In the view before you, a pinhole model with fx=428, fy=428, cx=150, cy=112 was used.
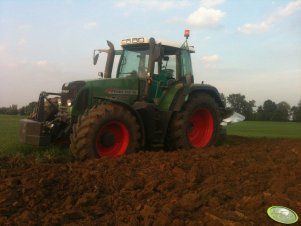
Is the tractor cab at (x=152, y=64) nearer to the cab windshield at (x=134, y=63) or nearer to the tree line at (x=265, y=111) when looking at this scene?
the cab windshield at (x=134, y=63)

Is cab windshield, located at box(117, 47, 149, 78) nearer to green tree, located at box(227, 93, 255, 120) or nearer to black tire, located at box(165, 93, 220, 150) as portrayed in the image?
black tire, located at box(165, 93, 220, 150)

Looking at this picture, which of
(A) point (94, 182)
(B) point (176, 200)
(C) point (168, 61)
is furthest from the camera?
(C) point (168, 61)

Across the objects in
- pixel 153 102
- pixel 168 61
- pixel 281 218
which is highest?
pixel 168 61

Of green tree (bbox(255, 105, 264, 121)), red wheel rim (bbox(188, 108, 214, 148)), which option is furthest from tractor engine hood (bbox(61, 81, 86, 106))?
green tree (bbox(255, 105, 264, 121))

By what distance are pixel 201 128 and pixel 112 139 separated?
315 centimetres

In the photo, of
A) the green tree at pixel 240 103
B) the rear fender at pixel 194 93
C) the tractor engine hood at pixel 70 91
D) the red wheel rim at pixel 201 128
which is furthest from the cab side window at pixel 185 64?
the green tree at pixel 240 103

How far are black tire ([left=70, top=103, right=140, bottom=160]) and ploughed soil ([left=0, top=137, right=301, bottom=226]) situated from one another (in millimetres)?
467

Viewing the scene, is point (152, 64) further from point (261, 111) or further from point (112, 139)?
point (261, 111)

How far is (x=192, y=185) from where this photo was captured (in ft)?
19.5

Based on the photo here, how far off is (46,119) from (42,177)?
3340 millimetres

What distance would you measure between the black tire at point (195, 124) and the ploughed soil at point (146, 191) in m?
1.67

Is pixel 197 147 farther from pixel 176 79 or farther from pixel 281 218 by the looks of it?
pixel 281 218

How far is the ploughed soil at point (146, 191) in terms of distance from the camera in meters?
4.62

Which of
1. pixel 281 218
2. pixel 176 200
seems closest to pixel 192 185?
pixel 176 200
